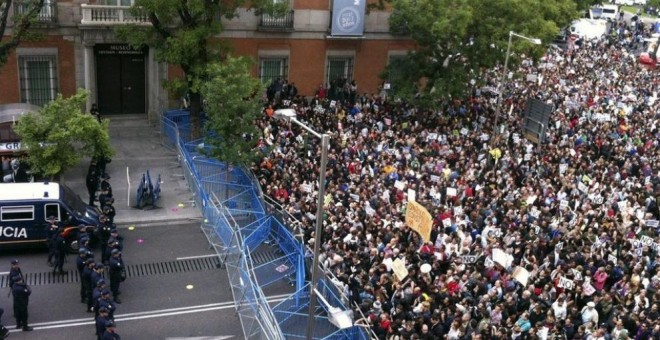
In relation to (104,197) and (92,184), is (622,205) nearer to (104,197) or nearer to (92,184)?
(104,197)

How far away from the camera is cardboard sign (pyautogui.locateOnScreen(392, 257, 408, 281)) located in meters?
16.2

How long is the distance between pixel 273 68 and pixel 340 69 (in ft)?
12.0

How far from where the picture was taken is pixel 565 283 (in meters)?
17.0

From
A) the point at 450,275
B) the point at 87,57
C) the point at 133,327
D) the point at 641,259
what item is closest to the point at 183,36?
the point at 87,57

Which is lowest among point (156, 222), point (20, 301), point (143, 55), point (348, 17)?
point (156, 222)

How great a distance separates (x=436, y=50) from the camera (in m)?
30.4

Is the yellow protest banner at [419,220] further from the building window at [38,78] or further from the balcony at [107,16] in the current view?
the building window at [38,78]

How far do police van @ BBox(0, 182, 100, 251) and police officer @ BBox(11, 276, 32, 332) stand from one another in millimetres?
3447

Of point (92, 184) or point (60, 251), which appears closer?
point (60, 251)

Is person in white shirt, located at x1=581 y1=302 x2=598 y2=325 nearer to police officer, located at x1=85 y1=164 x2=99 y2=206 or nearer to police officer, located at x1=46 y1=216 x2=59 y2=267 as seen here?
police officer, located at x1=46 y1=216 x2=59 y2=267

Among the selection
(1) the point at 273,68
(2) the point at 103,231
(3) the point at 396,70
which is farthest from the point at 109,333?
(1) the point at 273,68

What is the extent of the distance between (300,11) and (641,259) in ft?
62.7

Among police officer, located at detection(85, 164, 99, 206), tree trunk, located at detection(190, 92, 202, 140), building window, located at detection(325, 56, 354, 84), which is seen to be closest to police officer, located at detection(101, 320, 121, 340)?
police officer, located at detection(85, 164, 99, 206)

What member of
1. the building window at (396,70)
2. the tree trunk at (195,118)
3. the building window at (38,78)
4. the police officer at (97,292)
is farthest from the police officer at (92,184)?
the building window at (396,70)
